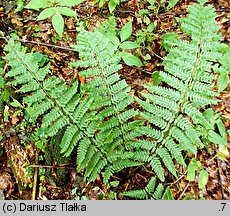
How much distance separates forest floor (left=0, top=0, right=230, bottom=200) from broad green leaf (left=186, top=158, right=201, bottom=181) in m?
0.07

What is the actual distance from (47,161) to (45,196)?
327 millimetres

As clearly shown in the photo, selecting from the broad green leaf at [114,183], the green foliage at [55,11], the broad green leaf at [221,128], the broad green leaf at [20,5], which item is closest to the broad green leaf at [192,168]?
the broad green leaf at [221,128]

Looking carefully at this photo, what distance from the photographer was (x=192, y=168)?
298 cm

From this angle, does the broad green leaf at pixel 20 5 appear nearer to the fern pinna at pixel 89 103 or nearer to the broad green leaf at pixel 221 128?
the fern pinna at pixel 89 103

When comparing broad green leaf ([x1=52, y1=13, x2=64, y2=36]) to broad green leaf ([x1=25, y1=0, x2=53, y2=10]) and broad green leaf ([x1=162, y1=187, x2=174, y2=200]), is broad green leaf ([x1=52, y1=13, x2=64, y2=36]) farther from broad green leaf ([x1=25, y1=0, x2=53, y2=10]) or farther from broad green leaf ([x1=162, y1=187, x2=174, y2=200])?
broad green leaf ([x1=162, y1=187, x2=174, y2=200])

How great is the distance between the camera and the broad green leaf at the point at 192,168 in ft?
9.75

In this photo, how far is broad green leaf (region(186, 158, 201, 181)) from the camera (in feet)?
9.75

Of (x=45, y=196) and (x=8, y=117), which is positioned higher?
(x=8, y=117)

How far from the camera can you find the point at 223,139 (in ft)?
9.78

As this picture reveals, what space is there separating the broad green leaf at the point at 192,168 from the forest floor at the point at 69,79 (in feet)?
0.23

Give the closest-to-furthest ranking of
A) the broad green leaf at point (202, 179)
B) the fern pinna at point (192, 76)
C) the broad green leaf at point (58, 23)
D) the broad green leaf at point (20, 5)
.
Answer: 1. the fern pinna at point (192, 76)
2. the broad green leaf at point (202, 179)
3. the broad green leaf at point (58, 23)
4. the broad green leaf at point (20, 5)
